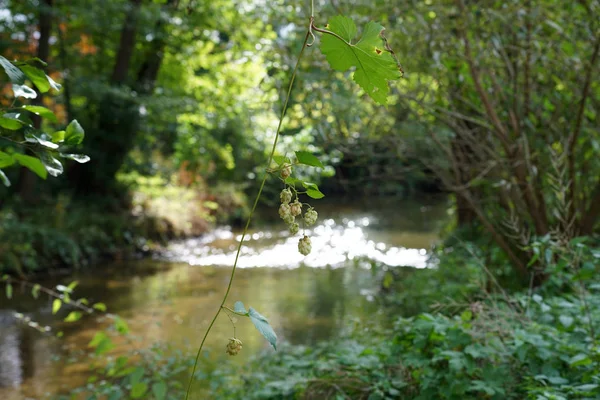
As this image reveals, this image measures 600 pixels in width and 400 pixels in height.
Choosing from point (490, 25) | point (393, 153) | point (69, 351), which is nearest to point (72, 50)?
point (69, 351)

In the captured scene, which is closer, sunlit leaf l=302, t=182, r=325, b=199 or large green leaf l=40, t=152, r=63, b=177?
sunlit leaf l=302, t=182, r=325, b=199

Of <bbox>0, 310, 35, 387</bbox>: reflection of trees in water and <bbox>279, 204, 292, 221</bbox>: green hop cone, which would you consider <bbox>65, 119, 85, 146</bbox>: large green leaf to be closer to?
<bbox>279, 204, 292, 221</bbox>: green hop cone

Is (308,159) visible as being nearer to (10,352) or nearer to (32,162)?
(32,162)

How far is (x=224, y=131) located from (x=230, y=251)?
144 inches

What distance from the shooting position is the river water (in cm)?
512

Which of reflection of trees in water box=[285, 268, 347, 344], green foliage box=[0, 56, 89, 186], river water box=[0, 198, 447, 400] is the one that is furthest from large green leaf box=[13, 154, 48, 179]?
reflection of trees in water box=[285, 268, 347, 344]

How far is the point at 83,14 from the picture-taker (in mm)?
8578

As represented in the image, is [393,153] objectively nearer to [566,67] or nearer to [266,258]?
[566,67]

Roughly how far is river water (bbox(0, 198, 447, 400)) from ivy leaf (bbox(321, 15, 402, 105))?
139 inches

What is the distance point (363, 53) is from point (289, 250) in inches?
361

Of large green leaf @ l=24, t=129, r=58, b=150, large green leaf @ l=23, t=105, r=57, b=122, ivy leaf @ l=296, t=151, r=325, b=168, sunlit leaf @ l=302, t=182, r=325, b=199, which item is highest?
large green leaf @ l=23, t=105, r=57, b=122

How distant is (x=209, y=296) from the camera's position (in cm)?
714

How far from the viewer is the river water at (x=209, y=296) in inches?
202

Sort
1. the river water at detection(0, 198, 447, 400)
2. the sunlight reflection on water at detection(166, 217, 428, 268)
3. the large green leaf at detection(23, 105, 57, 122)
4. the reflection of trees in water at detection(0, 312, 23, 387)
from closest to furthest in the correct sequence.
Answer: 1. the large green leaf at detection(23, 105, 57, 122)
2. the reflection of trees in water at detection(0, 312, 23, 387)
3. the river water at detection(0, 198, 447, 400)
4. the sunlight reflection on water at detection(166, 217, 428, 268)
